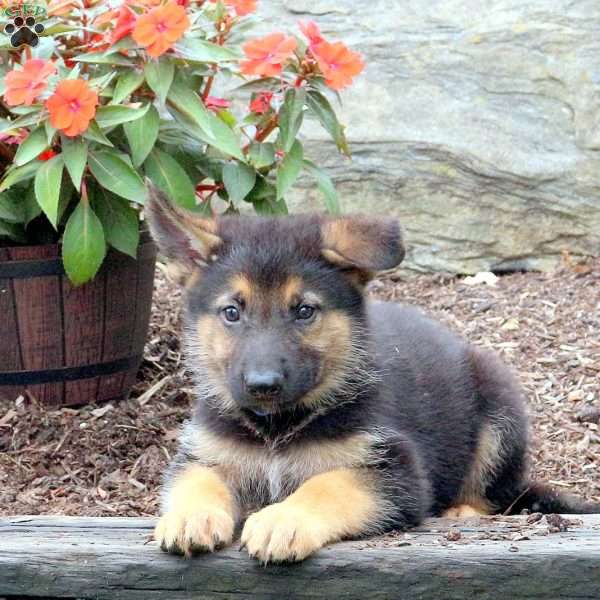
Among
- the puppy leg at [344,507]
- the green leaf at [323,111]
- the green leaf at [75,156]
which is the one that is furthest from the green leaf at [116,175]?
the puppy leg at [344,507]

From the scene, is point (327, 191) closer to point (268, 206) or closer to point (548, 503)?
point (268, 206)

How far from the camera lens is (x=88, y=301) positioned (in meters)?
5.73

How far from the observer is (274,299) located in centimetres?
413

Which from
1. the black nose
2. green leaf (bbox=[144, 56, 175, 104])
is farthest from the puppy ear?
green leaf (bbox=[144, 56, 175, 104])

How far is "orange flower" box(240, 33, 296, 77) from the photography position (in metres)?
5.20

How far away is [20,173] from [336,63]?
1503 mm

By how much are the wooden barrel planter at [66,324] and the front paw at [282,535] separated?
2243 millimetres

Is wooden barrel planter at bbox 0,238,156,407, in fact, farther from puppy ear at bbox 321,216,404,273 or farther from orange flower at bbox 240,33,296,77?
puppy ear at bbox 321,216,404,273

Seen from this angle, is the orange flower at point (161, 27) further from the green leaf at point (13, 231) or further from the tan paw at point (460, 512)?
the tan paw at point (460, 512)

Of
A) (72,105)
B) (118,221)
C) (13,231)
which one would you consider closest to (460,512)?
(118,221)

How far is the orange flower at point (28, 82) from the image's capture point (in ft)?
16.1

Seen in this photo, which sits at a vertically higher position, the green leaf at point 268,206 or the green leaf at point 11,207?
the green leaf at point 11,207

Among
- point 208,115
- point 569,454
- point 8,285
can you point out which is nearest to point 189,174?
point 208,115

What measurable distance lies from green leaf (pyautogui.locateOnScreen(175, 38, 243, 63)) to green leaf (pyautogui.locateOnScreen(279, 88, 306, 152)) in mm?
370
